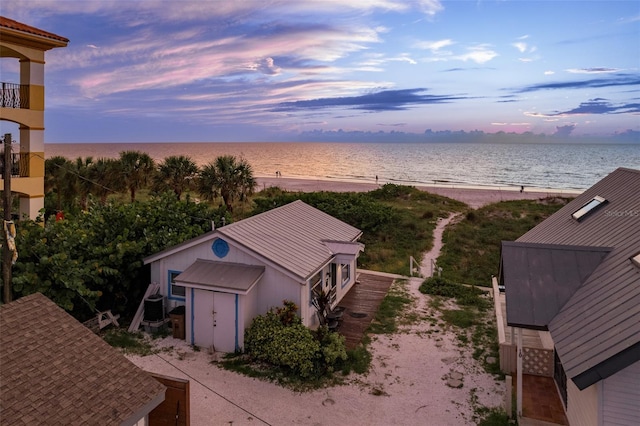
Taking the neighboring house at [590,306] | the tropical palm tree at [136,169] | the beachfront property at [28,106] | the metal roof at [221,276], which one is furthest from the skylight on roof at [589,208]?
the tropical palm tree at [136,169]

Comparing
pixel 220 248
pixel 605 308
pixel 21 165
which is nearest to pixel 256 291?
pixel 220 248

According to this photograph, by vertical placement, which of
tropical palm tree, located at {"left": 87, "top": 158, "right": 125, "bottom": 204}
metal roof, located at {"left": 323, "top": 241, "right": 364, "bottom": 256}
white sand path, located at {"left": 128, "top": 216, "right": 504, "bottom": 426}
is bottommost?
white sand path, located at {"left": 128, "top": 216, "right": 504, "bottom": 426}

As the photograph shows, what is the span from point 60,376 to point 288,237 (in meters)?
10.2

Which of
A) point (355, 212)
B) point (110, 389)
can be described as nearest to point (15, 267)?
point (110, 389)

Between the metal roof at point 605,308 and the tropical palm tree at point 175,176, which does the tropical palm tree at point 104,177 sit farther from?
the metal roof at point 605,308

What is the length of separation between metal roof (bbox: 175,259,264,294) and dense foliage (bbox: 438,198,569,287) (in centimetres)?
1192

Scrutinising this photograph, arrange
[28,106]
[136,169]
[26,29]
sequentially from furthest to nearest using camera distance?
[136,169] < [28,106] < [26,29]

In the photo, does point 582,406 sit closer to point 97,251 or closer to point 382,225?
point 97,251

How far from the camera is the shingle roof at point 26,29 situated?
733 inches

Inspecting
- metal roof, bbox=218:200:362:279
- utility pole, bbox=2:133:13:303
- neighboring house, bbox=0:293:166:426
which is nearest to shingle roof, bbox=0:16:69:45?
utility pole, bbox=2:133:13:303

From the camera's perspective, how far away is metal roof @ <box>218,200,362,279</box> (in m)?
13.8

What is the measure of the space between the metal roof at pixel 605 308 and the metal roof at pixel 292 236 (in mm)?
7298

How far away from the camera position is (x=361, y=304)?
56.5 feet

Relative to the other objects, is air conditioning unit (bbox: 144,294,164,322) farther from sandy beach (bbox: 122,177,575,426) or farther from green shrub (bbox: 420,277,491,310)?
green shrub (bbox: 420,277,491,310)
